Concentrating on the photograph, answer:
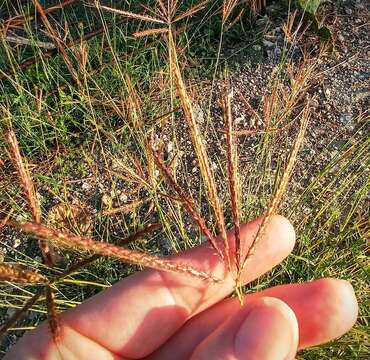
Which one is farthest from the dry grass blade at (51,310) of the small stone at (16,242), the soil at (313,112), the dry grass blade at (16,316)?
the small stone at (16,242)

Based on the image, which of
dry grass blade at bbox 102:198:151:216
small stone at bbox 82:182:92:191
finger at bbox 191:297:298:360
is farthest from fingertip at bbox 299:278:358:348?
small stone at bbox 82:182:92:191

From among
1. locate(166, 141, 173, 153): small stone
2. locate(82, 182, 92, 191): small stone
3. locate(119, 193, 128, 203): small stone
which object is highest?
locate(166, 141, 173, 153): small stone

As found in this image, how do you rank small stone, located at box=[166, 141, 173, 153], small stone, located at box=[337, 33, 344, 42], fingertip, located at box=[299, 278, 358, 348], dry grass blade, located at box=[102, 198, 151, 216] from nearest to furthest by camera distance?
fingertip, located at box=[299, 278, 358, 348], dry grass blade, located at box=[102, 198, 151, 216], small stone, located at box=[166, 141, 173, 153], small stone, located at box=[337, 33, 344, 42]

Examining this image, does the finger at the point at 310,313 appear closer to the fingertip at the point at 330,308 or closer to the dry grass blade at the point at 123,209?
the fingertip at the point at 330,308

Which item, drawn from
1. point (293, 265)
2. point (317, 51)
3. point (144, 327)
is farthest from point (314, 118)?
point (144, 327)

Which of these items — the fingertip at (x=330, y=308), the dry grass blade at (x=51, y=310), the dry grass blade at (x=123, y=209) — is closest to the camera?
the dry grass blade at (x=51, y=310)

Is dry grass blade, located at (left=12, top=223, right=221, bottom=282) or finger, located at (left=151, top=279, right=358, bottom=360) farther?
finger, located at (left=151, top=279, right=358, bottom=360)

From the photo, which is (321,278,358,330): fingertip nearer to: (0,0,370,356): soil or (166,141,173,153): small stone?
(0,0,370,356): soil

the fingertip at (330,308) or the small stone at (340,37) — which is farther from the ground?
the small stone at (340,37)
